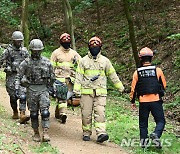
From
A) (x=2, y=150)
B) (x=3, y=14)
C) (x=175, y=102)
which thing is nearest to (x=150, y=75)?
(x=2, y=150)

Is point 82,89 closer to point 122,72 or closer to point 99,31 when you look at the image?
point 122,72

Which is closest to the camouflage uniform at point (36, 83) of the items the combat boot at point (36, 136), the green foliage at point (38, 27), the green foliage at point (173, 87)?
the combat boot at point (36, 136)

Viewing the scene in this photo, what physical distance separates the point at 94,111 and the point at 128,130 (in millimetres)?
1963

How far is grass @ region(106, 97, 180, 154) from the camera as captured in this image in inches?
368

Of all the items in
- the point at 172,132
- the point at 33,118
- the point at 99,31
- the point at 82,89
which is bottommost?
the point at 172,132

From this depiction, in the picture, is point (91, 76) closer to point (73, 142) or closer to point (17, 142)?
point (73, 142)

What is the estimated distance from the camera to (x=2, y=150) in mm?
7707

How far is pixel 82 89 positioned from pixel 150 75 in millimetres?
1656

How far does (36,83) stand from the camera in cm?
884

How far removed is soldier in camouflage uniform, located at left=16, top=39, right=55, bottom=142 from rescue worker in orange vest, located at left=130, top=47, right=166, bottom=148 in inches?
78.7

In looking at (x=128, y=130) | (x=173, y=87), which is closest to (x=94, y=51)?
(x=128, y=130)

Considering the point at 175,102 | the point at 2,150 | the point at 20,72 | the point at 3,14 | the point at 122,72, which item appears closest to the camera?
the point at 2,150

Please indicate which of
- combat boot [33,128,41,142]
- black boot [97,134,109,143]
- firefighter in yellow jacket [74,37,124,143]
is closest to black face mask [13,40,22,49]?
firefighter in yellow jacket [74,37,124,143]

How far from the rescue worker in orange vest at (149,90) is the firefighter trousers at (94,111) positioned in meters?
0.81
